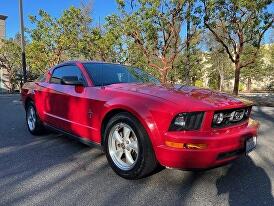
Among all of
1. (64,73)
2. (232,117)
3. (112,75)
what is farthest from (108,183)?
(64,73)

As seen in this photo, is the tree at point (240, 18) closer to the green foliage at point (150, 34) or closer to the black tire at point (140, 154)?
the green foliage at point (150, 34)

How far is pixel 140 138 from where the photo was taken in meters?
3.44

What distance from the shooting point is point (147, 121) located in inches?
132

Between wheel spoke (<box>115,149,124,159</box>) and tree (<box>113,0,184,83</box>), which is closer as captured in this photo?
wheel spoke (<box>115,149,124,159</box>)

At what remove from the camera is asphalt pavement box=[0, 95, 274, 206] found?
3170mm

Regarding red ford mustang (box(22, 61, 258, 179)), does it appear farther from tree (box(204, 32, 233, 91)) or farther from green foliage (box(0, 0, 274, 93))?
tree (box(204, 32, 233, 91))

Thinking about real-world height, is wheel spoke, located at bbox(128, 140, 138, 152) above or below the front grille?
below

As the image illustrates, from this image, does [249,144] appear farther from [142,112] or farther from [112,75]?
[112,75]

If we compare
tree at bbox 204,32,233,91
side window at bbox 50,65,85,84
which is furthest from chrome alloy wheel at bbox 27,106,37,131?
tree at bbox 204,32,233,91

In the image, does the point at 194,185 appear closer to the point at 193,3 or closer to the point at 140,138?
the point at 140,138

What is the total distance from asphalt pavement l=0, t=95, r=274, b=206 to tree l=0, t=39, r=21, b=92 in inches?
1150

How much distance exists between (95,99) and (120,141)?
0.67 m

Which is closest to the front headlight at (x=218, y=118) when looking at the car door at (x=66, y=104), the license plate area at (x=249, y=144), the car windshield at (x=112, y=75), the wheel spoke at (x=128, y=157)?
the license plate area at (x=249, y=144)

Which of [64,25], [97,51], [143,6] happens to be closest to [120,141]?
[143,6]
